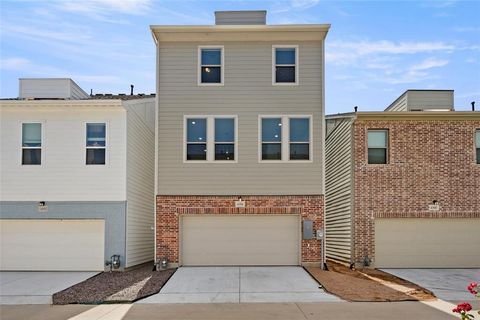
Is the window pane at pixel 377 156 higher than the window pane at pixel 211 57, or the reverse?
the window pane at pixel 211 57

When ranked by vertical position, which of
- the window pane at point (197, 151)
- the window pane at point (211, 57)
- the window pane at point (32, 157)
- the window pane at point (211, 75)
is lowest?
the window pane at point (32, 157)

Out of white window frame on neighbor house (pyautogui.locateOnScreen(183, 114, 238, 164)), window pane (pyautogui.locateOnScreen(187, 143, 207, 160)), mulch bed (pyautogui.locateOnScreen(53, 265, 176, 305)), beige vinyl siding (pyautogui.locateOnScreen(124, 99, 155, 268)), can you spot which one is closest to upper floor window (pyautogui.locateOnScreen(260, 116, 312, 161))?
white window frame on neighbor house (pyautogui.locateOnScreen(183, 114, 238, 164))

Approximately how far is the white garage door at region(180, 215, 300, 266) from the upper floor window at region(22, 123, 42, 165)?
17.8ft

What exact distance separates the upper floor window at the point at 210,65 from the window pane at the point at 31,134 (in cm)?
580

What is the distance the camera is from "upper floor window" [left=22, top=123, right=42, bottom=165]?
43.9ft

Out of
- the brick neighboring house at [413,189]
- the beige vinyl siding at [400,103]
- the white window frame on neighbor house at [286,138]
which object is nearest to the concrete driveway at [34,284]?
the white window frame on neighbor house at [286,138]

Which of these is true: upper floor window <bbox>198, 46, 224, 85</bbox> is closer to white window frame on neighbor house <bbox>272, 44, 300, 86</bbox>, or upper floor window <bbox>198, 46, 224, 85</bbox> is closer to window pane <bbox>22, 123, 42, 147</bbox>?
white window frame on neighbor house <bbox>272, 44, 300, 86</bbox>

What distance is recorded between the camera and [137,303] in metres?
8.98

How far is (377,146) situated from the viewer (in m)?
14.1

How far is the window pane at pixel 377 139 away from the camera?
555 inches

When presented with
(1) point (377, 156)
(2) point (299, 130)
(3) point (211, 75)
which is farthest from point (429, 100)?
(3) point (211, 75)

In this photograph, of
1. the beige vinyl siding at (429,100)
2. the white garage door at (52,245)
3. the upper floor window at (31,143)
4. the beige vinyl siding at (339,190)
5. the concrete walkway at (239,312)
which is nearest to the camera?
→ the concrete walkway at (239,312)

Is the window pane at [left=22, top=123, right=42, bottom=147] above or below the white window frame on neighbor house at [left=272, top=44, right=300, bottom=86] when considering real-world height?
below

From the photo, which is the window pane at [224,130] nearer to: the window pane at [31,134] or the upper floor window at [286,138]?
the upper floor window at [286,138]
